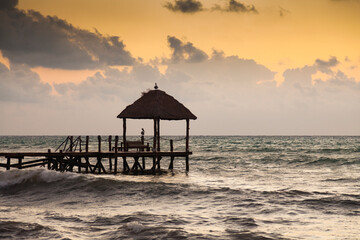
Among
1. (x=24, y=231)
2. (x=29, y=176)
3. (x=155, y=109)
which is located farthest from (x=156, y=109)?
(x=24, y=231)

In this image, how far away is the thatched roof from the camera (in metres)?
23.7

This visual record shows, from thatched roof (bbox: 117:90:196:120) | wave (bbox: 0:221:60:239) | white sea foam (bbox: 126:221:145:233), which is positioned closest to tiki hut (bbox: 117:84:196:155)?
thatched roof (bbox: 117:90:196:120)

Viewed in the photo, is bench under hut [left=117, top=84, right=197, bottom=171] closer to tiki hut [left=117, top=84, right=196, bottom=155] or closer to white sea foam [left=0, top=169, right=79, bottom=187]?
tiki hut [left=117, top=84, right=196, bottom=155]

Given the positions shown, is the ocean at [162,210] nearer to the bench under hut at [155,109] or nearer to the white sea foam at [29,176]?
the white sea foam at [29,176]

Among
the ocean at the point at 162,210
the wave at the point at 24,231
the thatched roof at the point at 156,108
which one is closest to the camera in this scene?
the wave at the point at 24,231

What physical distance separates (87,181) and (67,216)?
652 cm

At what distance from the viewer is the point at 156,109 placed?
23.7 metres

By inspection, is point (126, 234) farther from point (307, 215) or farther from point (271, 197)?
point (271, 197)

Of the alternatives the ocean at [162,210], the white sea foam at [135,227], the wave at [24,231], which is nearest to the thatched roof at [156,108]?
the ocean at [162,210]

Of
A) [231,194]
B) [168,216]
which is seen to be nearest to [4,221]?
[168,216]

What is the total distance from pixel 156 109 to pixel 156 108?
0.25ft

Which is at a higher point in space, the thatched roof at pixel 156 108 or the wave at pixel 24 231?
the thatched roof at pixel 156 108

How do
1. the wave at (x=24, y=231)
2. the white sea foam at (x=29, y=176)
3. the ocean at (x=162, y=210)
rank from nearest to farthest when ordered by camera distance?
the wave at (x=24, y=231), the ocean at (x=162, y=210), the white sea foam at (x=29, y=176)

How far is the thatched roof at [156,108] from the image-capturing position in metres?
23.7
